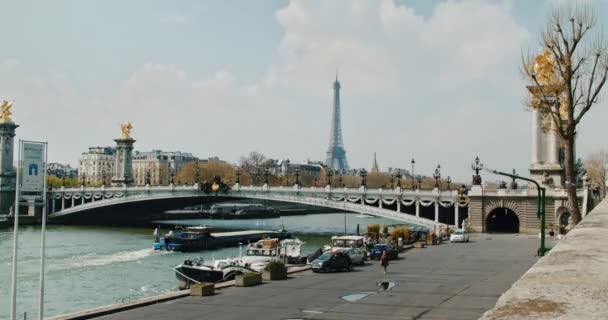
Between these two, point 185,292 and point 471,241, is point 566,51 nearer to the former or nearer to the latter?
point 185,292

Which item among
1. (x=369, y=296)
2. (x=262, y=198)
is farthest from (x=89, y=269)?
(x=262, y=198)

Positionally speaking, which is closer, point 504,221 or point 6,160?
point 504,221

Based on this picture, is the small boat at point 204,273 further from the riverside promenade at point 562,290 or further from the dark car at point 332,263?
the riverside promenade at point 562,290

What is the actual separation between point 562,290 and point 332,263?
993 inches

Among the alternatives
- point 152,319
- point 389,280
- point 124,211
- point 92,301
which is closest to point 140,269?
point 92,301

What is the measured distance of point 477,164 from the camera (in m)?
63.1

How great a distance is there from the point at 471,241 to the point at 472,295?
3135cm

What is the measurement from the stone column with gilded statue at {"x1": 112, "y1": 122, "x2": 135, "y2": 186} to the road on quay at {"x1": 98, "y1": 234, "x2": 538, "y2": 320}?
3847 inches

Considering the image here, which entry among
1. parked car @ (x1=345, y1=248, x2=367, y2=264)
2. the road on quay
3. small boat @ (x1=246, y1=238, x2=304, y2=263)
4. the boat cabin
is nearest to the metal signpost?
the road on quay

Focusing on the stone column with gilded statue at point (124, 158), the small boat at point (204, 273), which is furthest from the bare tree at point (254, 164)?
the small boat at point (204, 273)

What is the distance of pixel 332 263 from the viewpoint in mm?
33875

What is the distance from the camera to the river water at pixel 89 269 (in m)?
36.0

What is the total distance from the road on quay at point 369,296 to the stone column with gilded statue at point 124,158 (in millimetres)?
97720

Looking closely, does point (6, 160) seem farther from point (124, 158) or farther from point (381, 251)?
point (381, 251)
